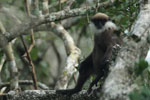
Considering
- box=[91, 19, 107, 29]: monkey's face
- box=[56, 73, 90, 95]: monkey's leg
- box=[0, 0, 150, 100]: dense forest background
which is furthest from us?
box=[91, 19, 107, 29]: monkey's face

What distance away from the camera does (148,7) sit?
321 centimetres

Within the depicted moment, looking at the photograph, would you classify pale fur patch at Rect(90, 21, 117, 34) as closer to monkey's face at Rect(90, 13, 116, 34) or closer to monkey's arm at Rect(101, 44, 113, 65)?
monkey's face at Rect(90, 13, 116, 34)

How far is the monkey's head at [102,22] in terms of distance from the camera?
15.6ft

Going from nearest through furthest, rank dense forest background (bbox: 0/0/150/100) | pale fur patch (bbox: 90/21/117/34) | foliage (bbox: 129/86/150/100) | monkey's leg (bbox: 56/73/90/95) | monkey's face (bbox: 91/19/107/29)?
foliage (bbox: 129/86/150/100)
dense forest background (bbox: 0/0/150/100)
monkey's leg (bbox: 56/73/90/95)
pale fur patch (bbox: 90/21/117/34)
monkey's face (bbox: 91/19/107/29)

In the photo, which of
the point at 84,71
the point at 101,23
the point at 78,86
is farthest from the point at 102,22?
the point at 78,86

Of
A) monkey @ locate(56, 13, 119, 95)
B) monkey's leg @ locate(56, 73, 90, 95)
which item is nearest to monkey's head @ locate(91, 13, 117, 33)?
monkey @ locate(56, 13, 119, 95)

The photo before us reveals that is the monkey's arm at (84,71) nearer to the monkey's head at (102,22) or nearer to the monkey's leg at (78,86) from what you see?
the monkey's leg at (78,86)

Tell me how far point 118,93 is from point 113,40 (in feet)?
7.56

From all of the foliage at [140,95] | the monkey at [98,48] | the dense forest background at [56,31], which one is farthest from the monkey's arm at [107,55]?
the foliage at [140,95]

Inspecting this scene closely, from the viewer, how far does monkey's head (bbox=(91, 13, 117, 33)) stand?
4757 millimetres

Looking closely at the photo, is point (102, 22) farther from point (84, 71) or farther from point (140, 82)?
point (140, 82)

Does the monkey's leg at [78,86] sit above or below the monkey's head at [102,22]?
below

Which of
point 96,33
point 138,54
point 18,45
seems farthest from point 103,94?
point 18,45

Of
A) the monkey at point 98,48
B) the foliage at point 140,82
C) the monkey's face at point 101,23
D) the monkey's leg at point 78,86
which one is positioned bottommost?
the monkey's leg at point 78,86
